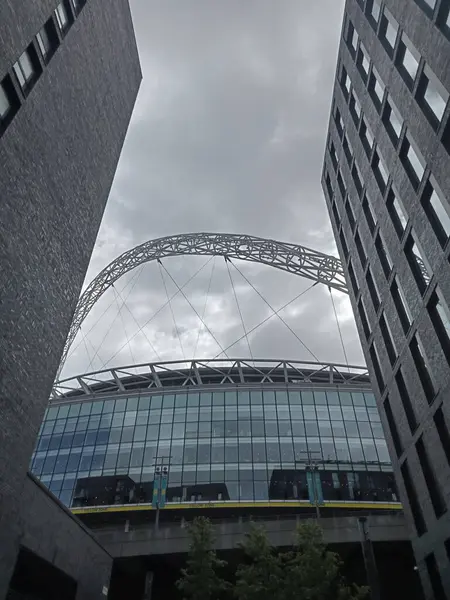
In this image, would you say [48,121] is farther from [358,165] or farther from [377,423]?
[377,423]

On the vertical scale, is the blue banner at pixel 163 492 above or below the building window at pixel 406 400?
above

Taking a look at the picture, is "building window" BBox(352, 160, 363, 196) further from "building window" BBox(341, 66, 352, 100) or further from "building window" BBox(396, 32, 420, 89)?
"building window" BBox(396, 32, 420, 89)

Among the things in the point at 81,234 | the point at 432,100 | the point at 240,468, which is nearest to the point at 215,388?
the point at 240,468

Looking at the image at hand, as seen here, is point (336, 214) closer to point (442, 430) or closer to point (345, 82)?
point (345, 82)

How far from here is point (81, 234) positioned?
74.1 ft

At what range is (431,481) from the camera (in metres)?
22.6

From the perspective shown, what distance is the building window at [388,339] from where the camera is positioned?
27.3 m

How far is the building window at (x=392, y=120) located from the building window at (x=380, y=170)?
1.61 meters

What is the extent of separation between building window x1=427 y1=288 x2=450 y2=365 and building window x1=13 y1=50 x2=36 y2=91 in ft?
59.6

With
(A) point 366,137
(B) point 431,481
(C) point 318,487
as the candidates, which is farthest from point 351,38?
(C) point 318,487

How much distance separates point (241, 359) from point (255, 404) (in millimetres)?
6830

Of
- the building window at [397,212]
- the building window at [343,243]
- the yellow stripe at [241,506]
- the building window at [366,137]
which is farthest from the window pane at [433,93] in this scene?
the yellow stripe at [241,506]

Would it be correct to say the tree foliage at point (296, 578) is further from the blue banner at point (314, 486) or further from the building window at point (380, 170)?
the blue banner at point (314, 486)

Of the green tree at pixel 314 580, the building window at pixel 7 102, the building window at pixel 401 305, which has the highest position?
the building window at pixel 401 305
